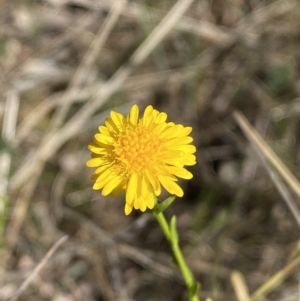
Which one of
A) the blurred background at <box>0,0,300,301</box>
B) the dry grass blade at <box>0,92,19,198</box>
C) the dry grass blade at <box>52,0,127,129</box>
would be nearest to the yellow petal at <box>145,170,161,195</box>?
the blurred background at <box>0,0,300,301</box>

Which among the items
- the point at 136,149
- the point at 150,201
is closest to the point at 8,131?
the point at 136,149

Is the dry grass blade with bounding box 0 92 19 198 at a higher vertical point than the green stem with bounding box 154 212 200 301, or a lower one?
higher

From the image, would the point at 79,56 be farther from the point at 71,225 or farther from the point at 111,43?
the point at 71,225

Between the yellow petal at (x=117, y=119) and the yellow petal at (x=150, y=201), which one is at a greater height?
the yellow petal at (x=117, y=119)

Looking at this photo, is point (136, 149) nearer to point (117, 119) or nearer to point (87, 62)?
point (117, 119)

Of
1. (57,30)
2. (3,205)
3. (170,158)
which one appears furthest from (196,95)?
(170,158)

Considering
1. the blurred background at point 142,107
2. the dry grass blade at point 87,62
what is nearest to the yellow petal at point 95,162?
the blurred background at point 142,107

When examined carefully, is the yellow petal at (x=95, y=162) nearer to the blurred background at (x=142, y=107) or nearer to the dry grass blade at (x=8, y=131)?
the blurred background at (x=142, y=107)

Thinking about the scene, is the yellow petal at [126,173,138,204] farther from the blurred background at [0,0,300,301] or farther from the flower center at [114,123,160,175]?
the blurred background at [0,0,300,301]
